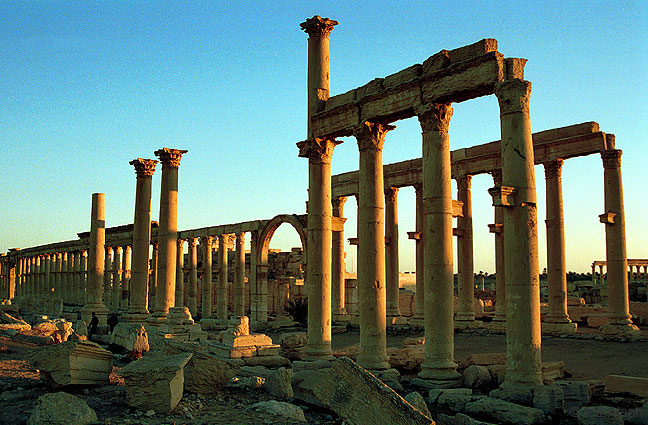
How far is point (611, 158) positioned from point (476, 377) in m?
12.6

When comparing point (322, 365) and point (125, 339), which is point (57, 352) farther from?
point (125, 339)

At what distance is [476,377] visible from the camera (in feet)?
43.3

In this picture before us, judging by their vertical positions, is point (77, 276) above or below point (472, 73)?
below

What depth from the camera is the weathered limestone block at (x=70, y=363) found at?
11227 millimetres

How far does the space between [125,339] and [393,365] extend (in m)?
10.2

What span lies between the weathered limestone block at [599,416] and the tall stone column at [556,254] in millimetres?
13275

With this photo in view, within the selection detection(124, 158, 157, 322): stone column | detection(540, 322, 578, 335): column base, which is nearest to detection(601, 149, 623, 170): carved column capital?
detection(540, 322, 578, 335): column base

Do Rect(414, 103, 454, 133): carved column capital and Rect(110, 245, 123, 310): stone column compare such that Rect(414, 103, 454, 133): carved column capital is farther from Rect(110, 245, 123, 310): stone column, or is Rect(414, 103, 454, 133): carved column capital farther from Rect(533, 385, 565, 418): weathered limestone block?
Rect(110, 245, 123, 310): stone column

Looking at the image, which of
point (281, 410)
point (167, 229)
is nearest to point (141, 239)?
point (167, 229)

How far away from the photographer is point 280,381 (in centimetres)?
1199

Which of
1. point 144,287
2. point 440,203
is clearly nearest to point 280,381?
point 440,203

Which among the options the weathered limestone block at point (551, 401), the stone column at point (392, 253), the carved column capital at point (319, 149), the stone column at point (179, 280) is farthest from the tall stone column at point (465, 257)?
the stone column at point (179, 280)

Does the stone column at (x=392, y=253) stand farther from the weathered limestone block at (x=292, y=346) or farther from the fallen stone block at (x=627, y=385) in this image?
the fallen stone block at (x=627, y=385)

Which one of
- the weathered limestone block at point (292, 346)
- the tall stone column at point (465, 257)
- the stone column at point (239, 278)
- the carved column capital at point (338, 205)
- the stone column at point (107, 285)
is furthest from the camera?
the stone column at point (107, 285)
